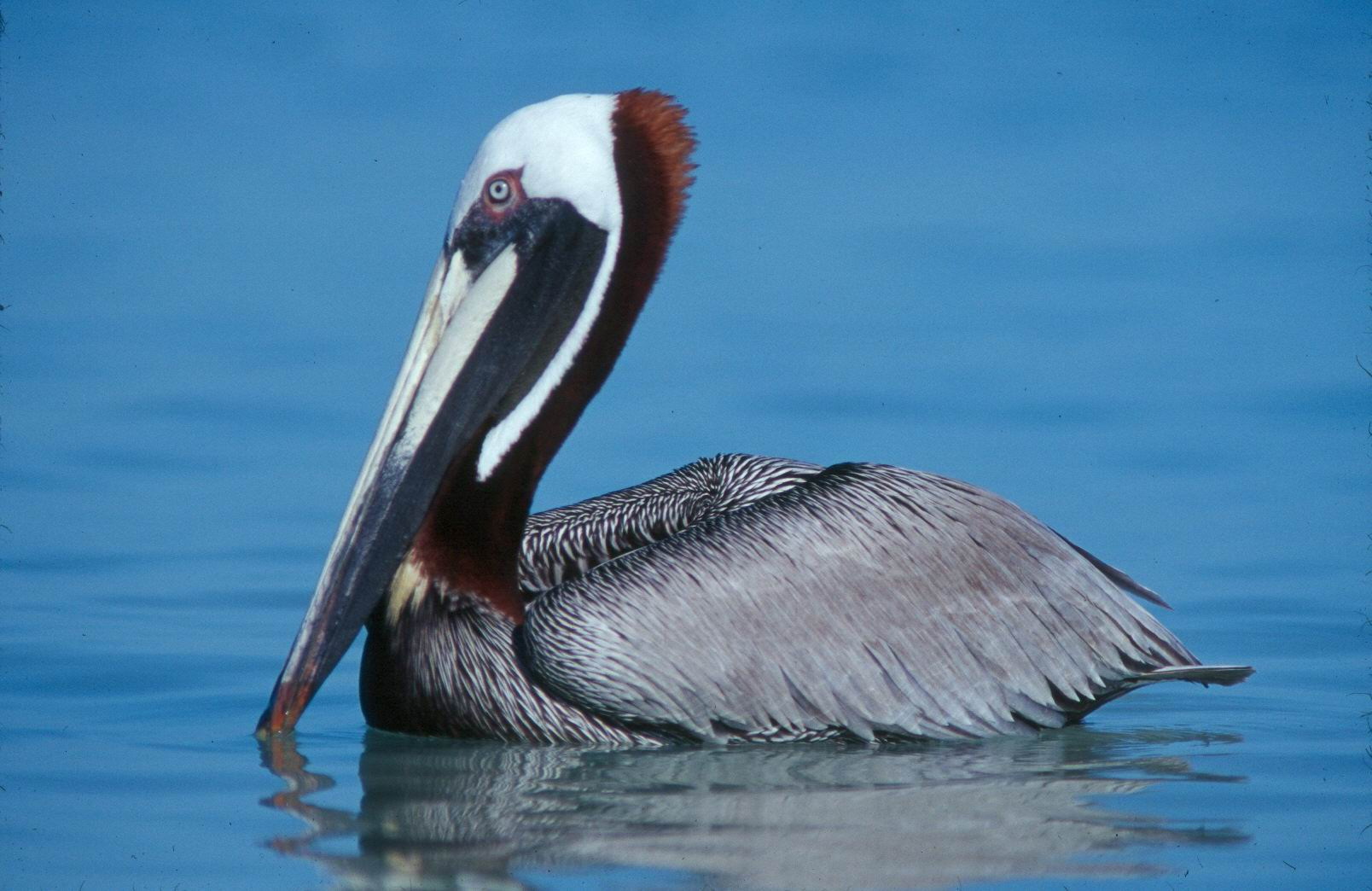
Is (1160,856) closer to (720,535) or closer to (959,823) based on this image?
(959,823)

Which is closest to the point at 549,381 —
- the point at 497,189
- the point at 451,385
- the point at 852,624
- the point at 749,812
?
the point at 451,385

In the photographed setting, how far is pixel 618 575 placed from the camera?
5367 mm

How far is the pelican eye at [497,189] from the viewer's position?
5500 mm

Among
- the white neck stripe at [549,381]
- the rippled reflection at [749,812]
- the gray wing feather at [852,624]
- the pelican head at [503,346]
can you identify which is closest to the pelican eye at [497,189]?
the pelican head at [503,346]

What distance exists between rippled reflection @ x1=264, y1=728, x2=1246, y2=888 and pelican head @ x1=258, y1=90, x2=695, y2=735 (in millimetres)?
477

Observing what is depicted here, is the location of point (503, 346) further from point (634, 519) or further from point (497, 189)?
point (634, 519)

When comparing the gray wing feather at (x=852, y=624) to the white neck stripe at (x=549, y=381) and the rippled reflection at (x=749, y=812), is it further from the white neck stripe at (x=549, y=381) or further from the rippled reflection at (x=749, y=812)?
the white neck stripe at (x=549, y=381)

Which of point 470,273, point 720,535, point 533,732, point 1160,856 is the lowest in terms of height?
point 1160,856

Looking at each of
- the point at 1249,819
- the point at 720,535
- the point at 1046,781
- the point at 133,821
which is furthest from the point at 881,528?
the point at 133,821

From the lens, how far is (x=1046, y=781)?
511cm

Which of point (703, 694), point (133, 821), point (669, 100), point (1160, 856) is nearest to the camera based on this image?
point (1160, 856)

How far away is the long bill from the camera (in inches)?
212

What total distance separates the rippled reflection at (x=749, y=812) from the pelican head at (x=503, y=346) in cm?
48

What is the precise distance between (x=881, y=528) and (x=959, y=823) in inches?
42.2
